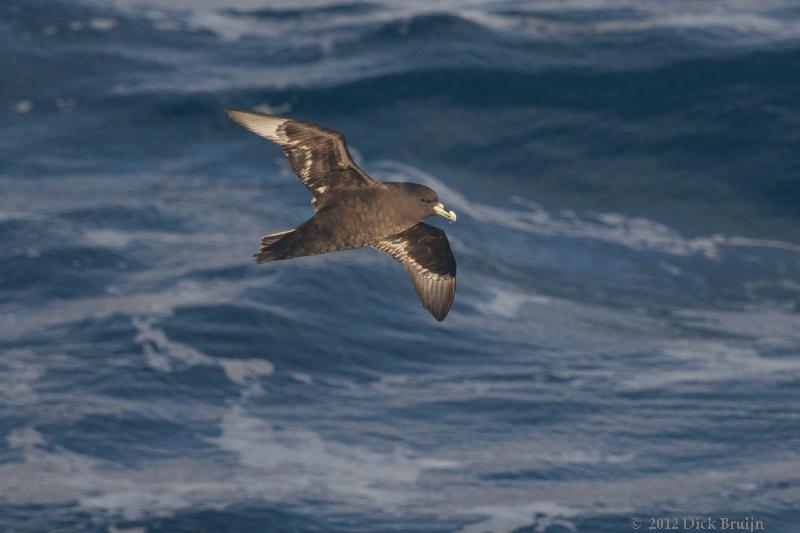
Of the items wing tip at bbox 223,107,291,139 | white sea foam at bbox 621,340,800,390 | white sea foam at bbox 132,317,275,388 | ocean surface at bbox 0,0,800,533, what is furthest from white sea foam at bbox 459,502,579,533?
wing tip at bbox 223,107,291,139

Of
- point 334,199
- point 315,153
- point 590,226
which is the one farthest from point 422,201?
point 590,226

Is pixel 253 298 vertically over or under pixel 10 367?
over

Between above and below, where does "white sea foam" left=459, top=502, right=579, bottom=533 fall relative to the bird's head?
below

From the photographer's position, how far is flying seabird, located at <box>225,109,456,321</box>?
1208 centimetres

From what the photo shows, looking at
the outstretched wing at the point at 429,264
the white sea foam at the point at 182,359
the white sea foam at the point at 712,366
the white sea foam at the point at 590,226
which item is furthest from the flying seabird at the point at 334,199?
the white sea foam at the point at 590,226

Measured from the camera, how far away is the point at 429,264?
13680 mm

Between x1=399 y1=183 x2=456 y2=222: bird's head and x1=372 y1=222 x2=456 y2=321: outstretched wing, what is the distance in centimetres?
128

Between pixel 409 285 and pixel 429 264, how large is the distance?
53.4ft

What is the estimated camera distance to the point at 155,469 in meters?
25.5

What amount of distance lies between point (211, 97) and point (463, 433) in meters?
11.7

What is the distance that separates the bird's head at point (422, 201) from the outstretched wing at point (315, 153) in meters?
0.34

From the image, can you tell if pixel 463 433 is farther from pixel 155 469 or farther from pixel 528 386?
pixel 155 469

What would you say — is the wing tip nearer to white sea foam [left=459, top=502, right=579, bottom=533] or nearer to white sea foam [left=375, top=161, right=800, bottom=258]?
white sea foam [left=459, top=502, right=579, bottom=533]

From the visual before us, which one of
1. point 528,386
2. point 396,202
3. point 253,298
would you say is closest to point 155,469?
point 253,298
